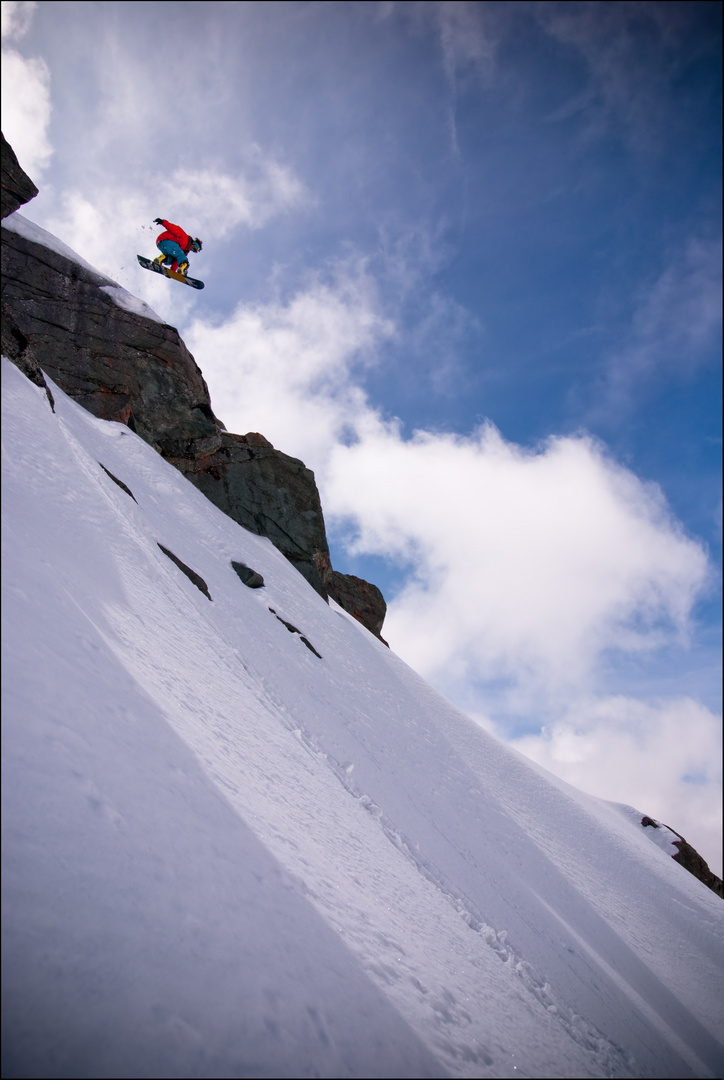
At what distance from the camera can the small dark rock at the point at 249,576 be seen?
18078 mm

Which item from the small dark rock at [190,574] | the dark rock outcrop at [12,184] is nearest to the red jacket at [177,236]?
the dark rock outcrop at [12,184]

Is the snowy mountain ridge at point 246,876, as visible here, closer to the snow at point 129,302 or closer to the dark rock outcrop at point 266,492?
the dark rock outcrop at point 266,492

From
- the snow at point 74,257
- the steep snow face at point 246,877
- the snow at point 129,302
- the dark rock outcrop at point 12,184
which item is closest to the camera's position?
the steep snow face at point 246,877

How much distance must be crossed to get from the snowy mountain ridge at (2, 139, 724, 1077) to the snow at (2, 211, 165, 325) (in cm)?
1362

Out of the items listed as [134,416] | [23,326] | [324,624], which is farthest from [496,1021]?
[23,326]

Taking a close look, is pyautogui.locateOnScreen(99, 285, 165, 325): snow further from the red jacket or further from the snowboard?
the red jacket

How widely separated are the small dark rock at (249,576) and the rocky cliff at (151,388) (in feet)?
17.4

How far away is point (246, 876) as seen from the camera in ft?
16.1

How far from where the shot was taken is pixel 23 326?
19453mm

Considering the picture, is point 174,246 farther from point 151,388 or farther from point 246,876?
point 246,876

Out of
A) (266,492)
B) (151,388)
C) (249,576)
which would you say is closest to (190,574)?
(249,576)

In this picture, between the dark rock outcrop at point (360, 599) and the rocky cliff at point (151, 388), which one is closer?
the rocky cliff at point (151, 388)

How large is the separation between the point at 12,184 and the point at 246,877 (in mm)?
21007

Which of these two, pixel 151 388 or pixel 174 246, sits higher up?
pixel 174 246
